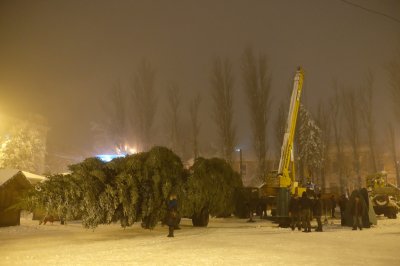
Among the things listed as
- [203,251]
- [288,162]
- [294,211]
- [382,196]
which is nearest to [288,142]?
[288,162]

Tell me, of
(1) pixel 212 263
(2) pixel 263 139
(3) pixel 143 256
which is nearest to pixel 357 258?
(1) pixel 212 263

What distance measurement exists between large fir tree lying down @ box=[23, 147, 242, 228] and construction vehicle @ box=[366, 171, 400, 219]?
11856 mm

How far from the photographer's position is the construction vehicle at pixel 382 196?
2527cm

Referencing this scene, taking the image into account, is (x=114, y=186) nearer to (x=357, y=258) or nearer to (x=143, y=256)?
(x=143, y=256)

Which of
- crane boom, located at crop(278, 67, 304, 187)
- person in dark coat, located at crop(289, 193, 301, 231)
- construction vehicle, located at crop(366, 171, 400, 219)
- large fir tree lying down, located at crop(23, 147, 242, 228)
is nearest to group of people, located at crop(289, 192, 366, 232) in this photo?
person in dark coat, located at crop(289, 193, 301, 231)

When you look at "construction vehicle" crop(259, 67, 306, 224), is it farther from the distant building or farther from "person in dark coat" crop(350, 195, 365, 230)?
the distant building

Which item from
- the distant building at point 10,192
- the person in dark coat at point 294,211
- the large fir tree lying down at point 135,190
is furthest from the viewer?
the distant building at point 10,192

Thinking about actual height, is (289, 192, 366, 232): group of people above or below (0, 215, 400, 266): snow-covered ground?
above

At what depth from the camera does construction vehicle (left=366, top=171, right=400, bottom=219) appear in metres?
25.3

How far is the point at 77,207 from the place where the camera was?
46.4ft

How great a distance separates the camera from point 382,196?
1023 inches

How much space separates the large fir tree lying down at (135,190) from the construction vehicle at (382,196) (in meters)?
11.9

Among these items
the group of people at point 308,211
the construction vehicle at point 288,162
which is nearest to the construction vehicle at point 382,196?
the construction vehicle at point 288,162

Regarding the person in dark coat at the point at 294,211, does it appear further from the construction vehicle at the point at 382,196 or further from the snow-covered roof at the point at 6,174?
the snow-covered roof at the point at 6,174
